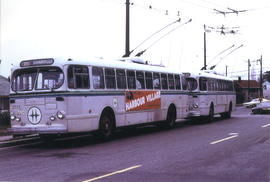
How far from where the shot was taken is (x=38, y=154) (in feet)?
40.2

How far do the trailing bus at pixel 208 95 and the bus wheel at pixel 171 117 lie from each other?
8.91ft

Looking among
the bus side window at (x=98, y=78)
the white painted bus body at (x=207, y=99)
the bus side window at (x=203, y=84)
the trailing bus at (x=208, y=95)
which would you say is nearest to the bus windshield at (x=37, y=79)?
the bus side window at (x=98, y=78)

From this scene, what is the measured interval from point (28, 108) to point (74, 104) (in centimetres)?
144

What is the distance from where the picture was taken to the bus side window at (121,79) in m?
16.8

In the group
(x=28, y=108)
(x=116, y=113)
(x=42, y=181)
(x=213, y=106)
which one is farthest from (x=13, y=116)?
(x=213, y=106)

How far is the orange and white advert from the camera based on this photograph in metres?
17.5

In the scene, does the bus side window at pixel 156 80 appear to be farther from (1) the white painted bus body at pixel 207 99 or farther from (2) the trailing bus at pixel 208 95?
(1) the white painted bus body at pixel 207 99

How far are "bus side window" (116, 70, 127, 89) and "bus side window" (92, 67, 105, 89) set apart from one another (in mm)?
1230

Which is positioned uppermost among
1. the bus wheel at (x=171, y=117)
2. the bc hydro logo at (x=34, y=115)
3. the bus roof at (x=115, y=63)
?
the bus roof at (x=115, y=63)

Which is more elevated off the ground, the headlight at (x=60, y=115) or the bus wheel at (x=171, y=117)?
the headlight at (x=60, y=115)

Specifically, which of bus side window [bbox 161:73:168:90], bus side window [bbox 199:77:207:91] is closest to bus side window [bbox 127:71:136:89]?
bus side window [bbox 161:73:168:90]

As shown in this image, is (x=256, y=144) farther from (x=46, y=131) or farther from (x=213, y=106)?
(x=213, y=106)

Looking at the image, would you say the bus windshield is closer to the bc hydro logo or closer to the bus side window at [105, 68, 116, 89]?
the bc hydro logo

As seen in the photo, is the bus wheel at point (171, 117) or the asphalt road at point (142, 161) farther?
the bus wheel at point (171, 117)
